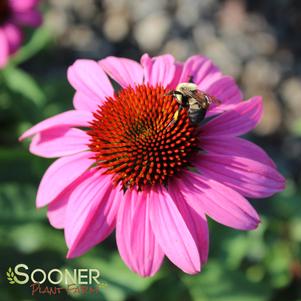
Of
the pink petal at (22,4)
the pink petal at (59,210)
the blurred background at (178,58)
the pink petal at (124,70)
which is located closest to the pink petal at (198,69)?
the pink petal at (124,70)

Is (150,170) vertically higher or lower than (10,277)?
higher

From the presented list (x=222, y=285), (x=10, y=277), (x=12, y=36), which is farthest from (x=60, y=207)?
(x=12, y=36)

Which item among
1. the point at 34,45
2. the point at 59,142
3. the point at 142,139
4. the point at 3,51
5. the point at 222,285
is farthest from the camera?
the point at 34,45

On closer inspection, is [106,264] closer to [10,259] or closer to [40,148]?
[10,259]

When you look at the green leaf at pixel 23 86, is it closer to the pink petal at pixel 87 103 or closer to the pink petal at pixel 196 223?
the pink petal at pixel 87 103

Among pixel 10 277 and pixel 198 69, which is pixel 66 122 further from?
pixel 10 277

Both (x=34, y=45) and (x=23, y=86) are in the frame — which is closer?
(x=23, y=86)

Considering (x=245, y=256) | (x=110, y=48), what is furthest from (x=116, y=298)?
(x=110, y=48)
